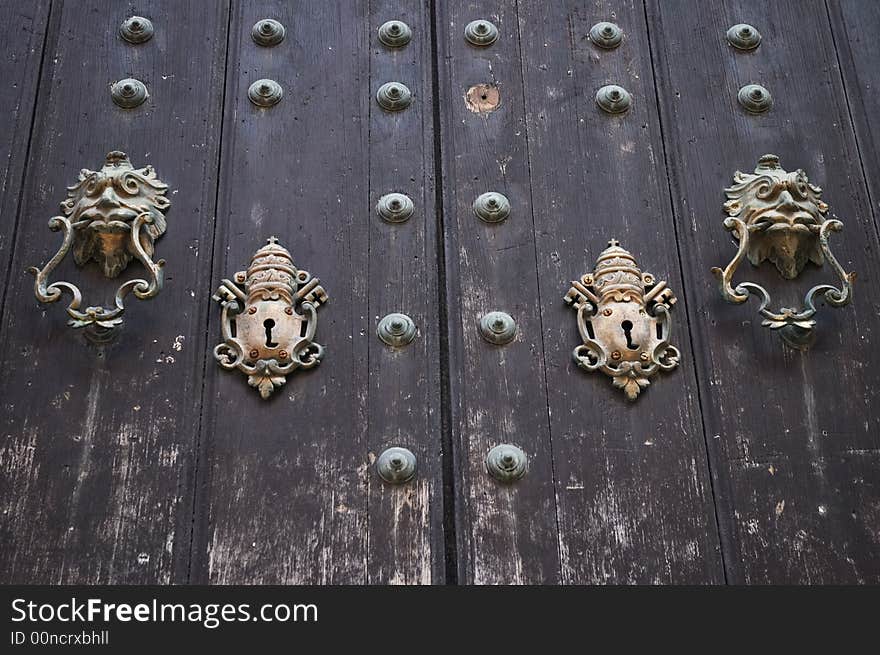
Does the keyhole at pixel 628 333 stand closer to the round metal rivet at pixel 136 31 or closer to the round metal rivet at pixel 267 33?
the round metal rivet at pixel 267 33

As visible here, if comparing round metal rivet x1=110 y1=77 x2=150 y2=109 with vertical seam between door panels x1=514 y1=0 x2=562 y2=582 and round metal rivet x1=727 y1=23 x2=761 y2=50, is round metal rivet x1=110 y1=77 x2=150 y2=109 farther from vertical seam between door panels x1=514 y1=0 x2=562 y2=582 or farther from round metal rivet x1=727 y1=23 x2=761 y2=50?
round metal rivet x1=727 y1=23 x2=761 y2=50

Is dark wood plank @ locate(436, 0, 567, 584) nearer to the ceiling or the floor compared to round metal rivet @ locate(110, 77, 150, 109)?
nearer to the floor

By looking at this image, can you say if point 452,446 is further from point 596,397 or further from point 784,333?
point 784,333

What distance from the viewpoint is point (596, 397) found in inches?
87.9

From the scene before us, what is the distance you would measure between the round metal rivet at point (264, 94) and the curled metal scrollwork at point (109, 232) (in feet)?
0.87

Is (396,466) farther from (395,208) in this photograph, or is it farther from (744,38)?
(744,38)

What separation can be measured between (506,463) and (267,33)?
1014 mm

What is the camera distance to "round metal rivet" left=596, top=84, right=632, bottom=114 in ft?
8.34

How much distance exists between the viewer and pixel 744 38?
2646 mm

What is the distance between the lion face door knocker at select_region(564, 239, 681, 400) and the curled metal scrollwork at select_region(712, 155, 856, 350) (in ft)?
0.40

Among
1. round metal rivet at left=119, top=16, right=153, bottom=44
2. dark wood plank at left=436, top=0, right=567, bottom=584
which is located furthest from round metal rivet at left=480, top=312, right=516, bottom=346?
round metal rivet at left=119, top=16, right=153, bottom=44

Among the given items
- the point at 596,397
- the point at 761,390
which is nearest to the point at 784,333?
the point at 761,390

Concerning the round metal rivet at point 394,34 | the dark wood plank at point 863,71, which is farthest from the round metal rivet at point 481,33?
the dark wood plank at point 863,71

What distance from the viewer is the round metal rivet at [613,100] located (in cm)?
254
